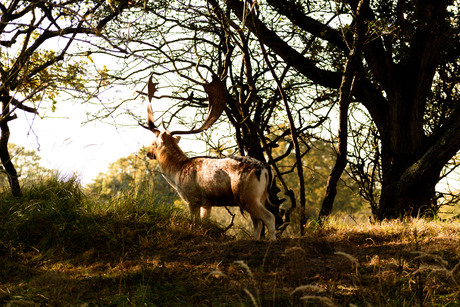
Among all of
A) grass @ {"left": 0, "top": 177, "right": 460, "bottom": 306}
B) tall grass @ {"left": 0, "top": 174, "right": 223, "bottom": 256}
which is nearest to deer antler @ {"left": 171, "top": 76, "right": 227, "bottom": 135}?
tall grass @ {"left": 0, "top": 174, "right": 223, "bottom": 256}

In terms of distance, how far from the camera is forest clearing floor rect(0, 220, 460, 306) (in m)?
3.86

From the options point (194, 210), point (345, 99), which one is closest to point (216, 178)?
point (194, 210)

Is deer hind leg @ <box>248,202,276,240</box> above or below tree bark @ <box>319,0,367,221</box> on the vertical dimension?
below

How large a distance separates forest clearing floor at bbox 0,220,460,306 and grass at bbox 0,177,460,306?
0.5 inches

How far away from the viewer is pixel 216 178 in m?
5.97

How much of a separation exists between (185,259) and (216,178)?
1.30 metres

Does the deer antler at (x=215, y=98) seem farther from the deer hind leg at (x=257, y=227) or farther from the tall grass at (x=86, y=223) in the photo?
the deer hind leg at (x=257, y=227)

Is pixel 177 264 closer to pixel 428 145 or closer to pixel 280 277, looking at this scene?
pixel 280 277

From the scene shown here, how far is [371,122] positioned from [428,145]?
5.25 ft

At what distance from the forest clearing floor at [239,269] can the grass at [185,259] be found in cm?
1

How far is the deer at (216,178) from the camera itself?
577 cm

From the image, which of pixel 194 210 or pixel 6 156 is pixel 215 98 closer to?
pixel 194 210

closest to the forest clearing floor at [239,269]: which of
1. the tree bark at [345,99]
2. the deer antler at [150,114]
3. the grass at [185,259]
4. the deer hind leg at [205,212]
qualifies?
the grass at [185,259]

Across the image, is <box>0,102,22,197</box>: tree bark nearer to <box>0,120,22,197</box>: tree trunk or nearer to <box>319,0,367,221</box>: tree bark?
<box>0,120,22,197</box>: tree trunk
